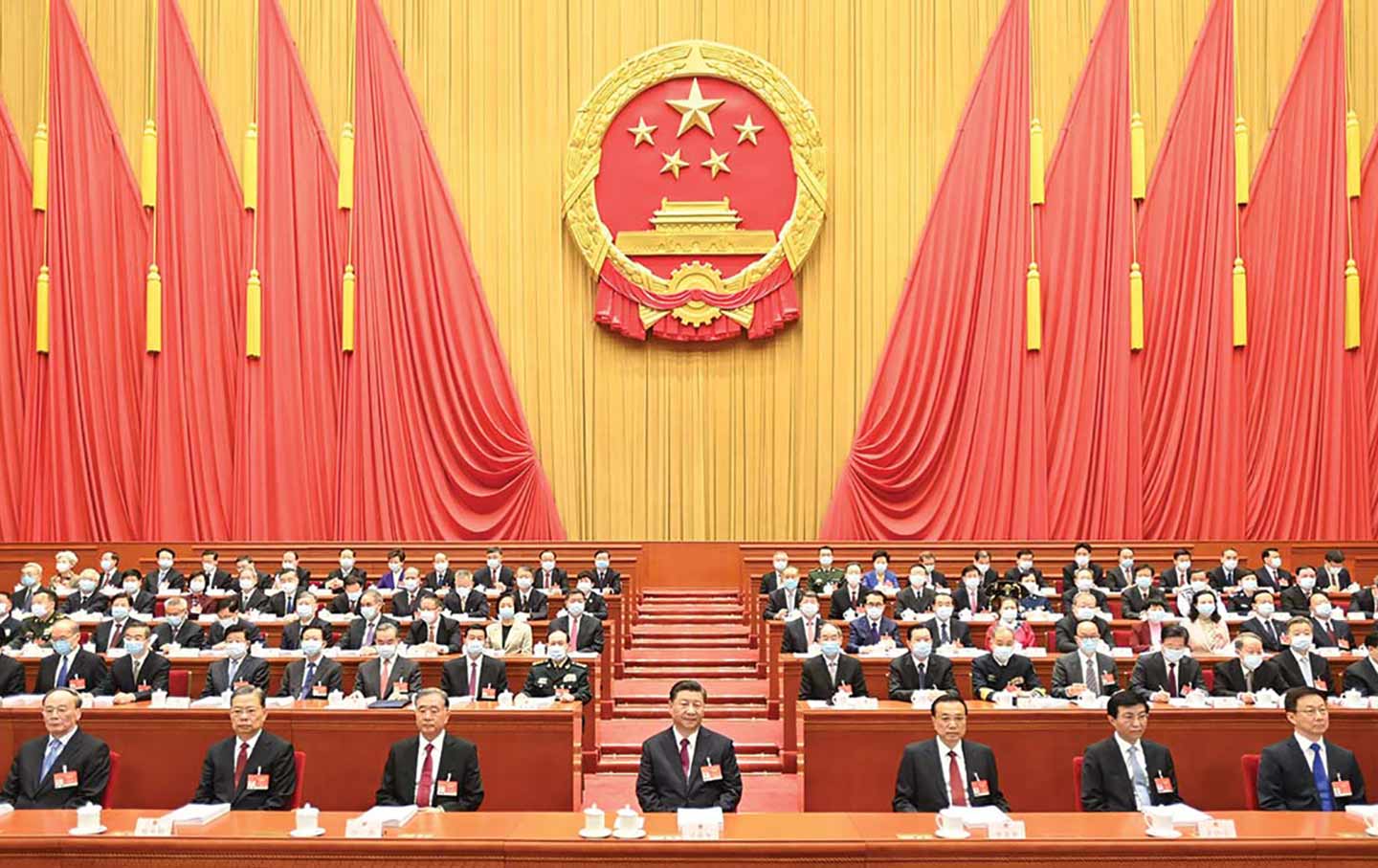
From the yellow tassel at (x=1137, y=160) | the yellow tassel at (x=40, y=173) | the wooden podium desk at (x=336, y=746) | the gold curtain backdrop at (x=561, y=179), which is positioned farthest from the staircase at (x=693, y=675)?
the yellow tassel at (x=40, y=173)

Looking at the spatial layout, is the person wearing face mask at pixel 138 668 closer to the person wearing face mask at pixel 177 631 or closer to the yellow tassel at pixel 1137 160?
the person wearing face mask at pixel 177 631

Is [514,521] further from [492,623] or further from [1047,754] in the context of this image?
[1047,754]

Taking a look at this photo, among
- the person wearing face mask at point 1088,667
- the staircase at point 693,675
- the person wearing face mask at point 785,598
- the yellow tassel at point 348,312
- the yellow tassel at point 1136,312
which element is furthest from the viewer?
the yellow tassel at point 348,312

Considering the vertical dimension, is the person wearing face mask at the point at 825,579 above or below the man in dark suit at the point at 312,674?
above

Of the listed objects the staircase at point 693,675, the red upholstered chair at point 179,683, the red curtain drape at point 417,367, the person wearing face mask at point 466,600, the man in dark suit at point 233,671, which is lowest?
the staircase at point 693,675

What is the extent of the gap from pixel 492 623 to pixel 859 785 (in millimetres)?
3429

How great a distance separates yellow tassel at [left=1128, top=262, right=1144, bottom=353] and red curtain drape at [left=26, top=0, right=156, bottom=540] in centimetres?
1054

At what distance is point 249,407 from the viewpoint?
46.0 feet

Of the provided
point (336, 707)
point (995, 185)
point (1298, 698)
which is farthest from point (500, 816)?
point (995, 185)

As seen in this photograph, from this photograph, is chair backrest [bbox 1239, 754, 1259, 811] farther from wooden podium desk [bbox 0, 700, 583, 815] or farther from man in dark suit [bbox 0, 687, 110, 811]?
man in dark suit [bbox 0, 687, 110, 811]

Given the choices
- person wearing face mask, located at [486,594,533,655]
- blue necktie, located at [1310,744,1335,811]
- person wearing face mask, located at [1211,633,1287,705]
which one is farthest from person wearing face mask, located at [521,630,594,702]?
blue necktie, located at [1310,744,1335,811]

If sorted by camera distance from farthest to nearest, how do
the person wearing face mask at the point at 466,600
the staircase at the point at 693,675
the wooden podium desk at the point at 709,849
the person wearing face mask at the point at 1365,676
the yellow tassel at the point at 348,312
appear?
the yellow tassel at the point at 348,312, the person wearing face mask at the point at 466,600, the staircase at the point at 693,675, the person wearing face mask at the point at 1365,676, the wooden podium desk at the point at 709,849

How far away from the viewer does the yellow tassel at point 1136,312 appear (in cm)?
1395

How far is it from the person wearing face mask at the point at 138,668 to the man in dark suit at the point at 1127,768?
5196mm
